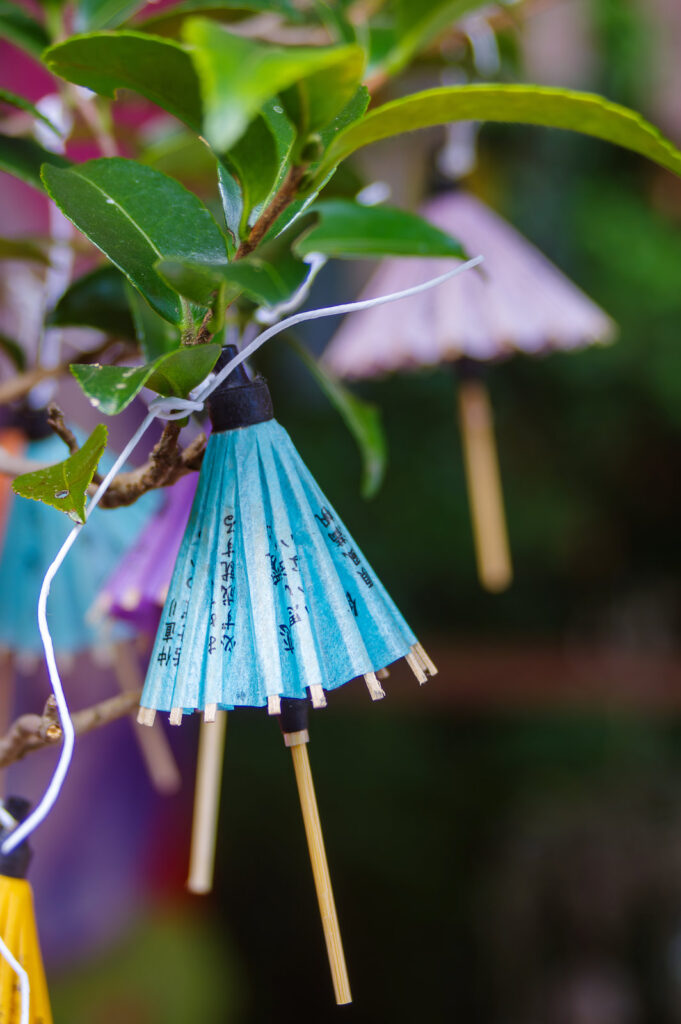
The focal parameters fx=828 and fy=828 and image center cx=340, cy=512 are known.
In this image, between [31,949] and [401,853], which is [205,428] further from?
[401,853]

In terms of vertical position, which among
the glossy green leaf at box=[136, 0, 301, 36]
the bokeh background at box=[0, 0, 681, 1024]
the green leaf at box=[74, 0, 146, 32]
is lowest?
the bokeh background at box=[0, 0, 681, 1024]

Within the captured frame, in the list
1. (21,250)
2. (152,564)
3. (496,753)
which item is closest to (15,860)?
(152,564)

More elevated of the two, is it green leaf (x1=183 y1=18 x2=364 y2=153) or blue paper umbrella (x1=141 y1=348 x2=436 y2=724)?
green leaf (x1=183 y1=18 x2=364 y2=153)

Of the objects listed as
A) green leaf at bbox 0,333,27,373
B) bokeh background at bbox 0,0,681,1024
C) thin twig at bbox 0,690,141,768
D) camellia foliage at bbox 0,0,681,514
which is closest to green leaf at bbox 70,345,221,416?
camellia foliage at bbox 0,0,681,514

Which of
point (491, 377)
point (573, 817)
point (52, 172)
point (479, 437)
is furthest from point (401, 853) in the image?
point (52, 172)

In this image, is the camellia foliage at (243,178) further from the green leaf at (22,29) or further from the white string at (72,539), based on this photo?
the green leaf at (22,29)

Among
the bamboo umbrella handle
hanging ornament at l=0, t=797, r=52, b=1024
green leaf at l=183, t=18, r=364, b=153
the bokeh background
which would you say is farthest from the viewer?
the bokeh background

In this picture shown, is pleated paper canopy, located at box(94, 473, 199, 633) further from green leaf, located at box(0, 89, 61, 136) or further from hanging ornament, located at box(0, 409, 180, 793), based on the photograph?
green leaf, located at box(0, 89, 61, 136)
